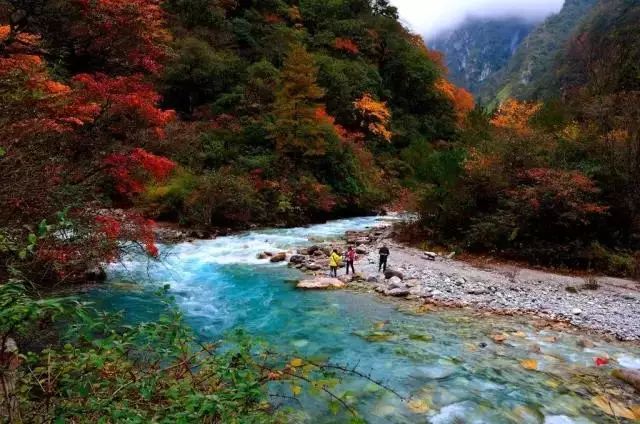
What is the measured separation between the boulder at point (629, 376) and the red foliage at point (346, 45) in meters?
33.6

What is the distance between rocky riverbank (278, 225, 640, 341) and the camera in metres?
10.4

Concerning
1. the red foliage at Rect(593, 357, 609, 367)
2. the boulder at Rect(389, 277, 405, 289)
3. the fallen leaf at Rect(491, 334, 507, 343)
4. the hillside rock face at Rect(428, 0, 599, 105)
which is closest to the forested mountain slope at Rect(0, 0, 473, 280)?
the boulder at Rect(389, 277, 405, 289)

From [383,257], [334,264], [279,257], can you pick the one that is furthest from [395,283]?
[279,257]

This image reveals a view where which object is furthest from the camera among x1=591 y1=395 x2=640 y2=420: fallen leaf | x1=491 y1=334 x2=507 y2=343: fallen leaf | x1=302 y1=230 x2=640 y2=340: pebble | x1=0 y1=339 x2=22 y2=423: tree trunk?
x1=302 y1=230 x2=640 y2=340: pebble

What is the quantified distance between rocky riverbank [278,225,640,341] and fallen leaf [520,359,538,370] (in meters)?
2.77

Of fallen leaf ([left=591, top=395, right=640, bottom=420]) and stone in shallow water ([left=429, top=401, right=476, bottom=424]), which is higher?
fallen leaf ([left=591, top=395, right=640, bottom=420])

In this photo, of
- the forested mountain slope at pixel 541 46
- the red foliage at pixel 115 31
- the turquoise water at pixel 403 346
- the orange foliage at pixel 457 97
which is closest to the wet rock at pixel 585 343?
the turquoise water at pixel 403 346

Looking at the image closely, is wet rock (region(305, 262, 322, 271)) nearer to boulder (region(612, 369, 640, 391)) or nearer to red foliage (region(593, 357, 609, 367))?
red foliage (region(593, 357, 609, 367))

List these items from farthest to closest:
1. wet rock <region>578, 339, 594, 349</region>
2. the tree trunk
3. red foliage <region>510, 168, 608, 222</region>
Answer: red foliage <region>510, 168, 608, 222</region> → wet rock <region>578, 339, 594, 349</region> → the tree trunk

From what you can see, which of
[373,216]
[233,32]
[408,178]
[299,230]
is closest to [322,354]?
[299,230]

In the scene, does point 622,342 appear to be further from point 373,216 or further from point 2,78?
point 373,216

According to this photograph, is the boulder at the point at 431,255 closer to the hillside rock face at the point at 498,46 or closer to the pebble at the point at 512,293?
the pebble at the point at 512,293

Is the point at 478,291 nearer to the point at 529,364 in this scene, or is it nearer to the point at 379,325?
the point at 379,325

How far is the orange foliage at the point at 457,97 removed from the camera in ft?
140
